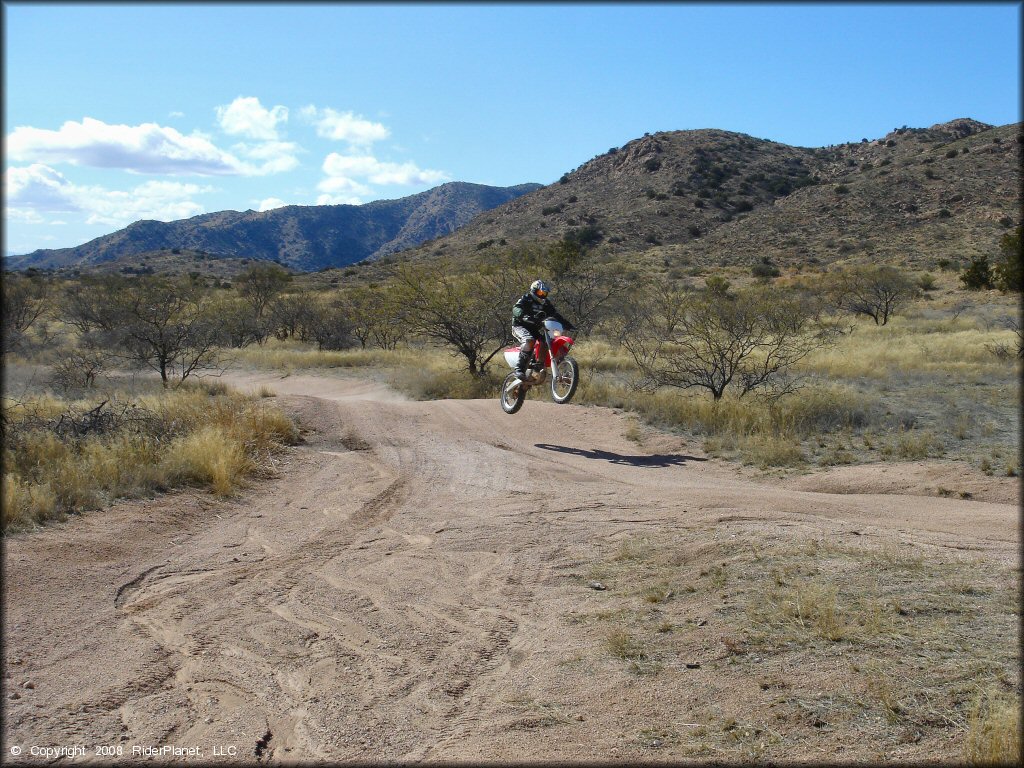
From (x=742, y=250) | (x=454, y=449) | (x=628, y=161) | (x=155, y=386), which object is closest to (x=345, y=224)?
(x=628, y=161)

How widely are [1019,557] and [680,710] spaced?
4068 millimetres

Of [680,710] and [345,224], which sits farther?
[345,224]

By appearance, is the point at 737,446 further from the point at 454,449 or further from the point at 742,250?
the point at 742,250

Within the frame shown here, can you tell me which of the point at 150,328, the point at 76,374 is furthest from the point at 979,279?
the point at 76,374

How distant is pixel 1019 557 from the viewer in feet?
21.9

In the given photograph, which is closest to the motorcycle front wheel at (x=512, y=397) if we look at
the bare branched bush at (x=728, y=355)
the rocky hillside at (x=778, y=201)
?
the bare branched bush at (x=728, y=355)

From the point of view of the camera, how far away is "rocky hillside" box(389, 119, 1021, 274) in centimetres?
5456

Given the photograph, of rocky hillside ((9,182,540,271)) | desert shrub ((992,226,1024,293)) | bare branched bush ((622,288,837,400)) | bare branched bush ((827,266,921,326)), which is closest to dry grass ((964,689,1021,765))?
desert shrub ((992,226,1024,293))

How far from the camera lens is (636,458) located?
12.5m

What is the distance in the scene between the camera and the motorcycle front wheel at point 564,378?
1151cm

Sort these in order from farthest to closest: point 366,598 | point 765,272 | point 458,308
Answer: point 765,272, point 458,308, point 366,598

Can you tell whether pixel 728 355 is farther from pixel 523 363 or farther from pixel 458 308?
pixel 458 308

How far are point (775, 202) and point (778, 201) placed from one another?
51 centimetres

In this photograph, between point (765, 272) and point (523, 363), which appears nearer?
point (523, 363)
